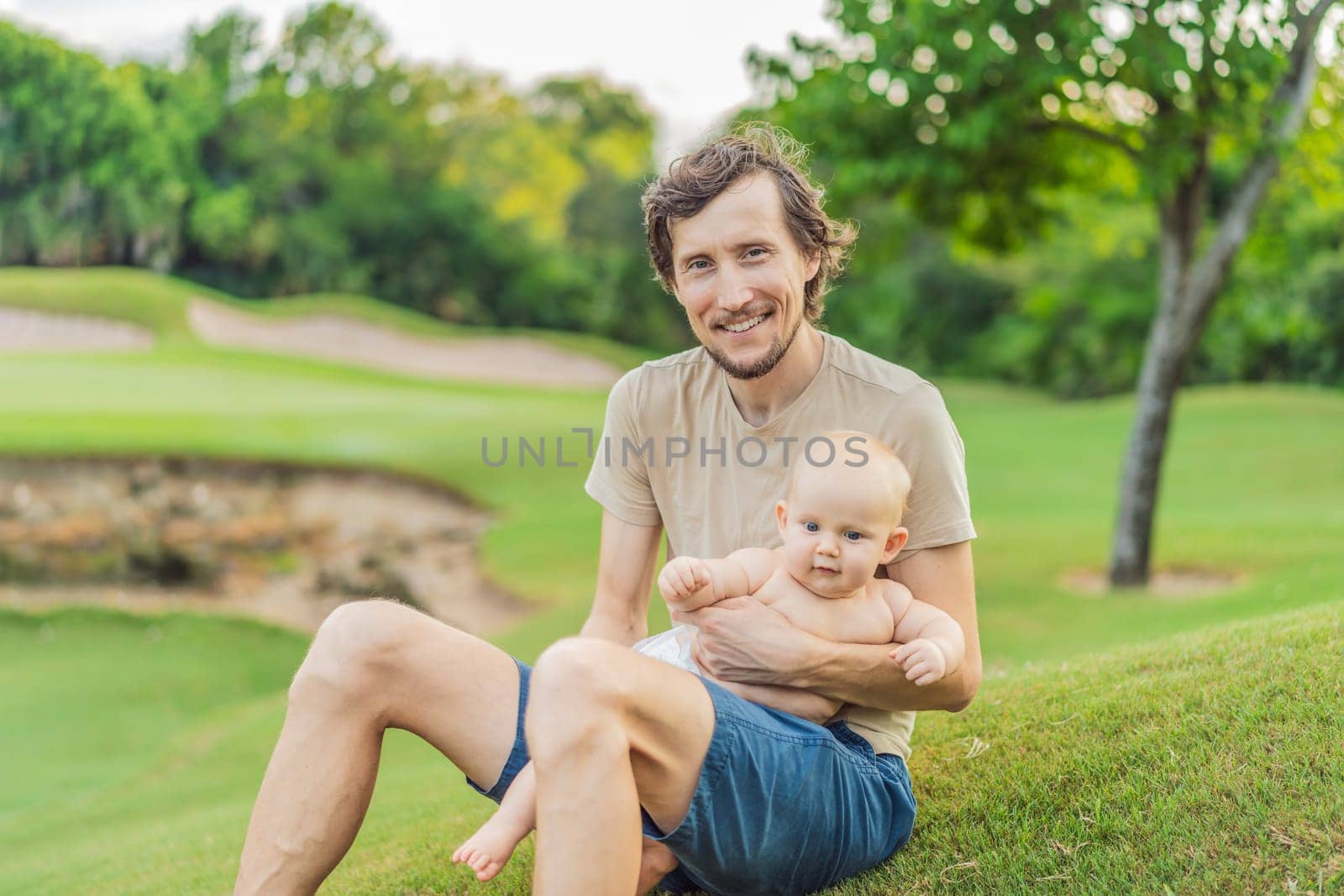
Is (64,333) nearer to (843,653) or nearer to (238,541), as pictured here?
(238,541)

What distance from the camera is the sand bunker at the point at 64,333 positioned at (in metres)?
12.1

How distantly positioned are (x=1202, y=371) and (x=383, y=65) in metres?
12.8

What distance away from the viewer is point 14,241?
11391 millimetres

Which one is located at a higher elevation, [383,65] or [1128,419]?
[383,65]

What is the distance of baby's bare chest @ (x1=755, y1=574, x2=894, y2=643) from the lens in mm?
1926

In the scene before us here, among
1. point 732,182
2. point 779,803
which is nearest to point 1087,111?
point 732,182

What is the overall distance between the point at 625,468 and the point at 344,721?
71 centimetres

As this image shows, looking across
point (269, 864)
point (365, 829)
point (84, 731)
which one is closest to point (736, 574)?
point (269, 864)

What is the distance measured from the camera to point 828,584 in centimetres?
190

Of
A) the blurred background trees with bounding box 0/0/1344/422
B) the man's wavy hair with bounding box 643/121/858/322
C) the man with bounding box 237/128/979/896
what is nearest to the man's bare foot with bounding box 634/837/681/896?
the man with bounding box 237/128/979/896

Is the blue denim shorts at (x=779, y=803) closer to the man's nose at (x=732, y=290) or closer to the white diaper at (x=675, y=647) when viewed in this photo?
the white diaper at (x=675, y=647)

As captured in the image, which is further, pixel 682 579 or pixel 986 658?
pixel 986 658

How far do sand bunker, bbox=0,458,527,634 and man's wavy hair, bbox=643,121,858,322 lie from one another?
606cm

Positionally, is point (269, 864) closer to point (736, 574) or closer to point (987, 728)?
point (736, 574)
